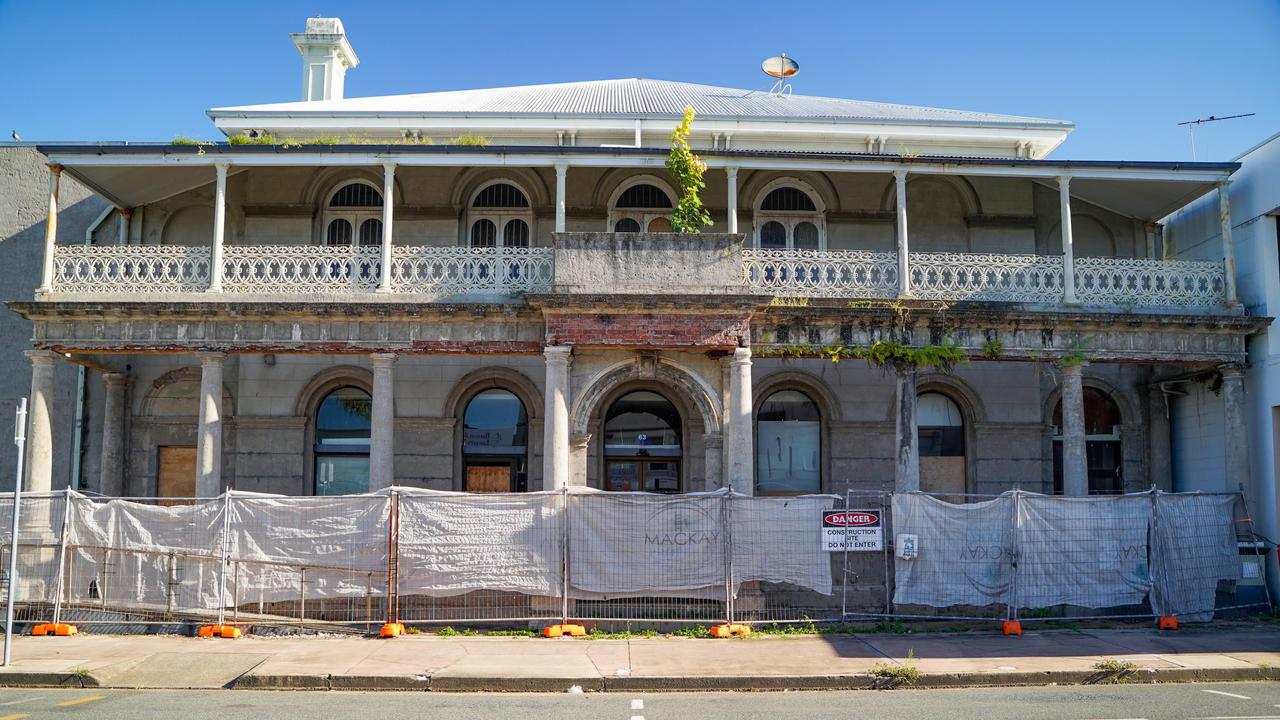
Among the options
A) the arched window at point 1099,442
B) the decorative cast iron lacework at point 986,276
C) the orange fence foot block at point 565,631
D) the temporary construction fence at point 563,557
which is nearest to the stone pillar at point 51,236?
the temporary construction fence at point 563,557

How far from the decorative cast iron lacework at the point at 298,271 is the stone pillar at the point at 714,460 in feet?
20.4

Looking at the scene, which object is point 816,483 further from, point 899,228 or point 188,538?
point 188,538

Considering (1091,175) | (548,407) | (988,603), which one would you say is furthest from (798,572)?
(1091,175)

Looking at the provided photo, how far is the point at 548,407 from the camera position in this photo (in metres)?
16.4

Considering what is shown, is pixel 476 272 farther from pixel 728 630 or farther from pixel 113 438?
pixel 113 438

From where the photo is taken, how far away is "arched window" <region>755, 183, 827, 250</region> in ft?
69.2

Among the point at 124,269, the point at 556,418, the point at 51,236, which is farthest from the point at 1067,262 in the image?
the point at 51,236

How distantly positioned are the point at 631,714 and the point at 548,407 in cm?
727

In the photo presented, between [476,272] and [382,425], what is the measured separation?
116 inches

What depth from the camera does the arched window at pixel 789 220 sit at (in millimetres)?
21078

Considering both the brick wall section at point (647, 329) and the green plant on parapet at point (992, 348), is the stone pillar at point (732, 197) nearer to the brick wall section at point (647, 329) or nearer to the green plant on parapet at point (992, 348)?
the brick wall section at point (647, 329)

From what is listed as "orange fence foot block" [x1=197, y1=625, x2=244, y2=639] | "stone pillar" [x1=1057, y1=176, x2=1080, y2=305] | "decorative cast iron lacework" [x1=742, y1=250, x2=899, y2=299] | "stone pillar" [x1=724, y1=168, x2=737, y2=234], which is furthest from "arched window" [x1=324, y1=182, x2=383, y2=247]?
"stone pillar" [x1=1057, y1=176, x2=1080, y2=305]

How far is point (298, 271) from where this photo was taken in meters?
17.4

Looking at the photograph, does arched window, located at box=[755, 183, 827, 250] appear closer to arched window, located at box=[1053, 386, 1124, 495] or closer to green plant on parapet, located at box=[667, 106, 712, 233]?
green plant on parapet, located at box=[667, 106, 712, 233]
